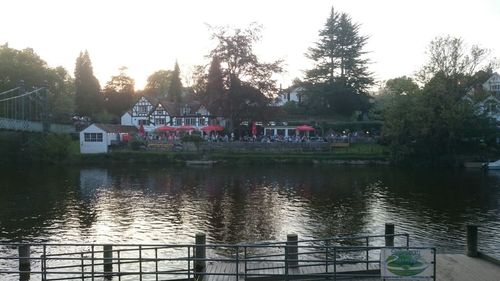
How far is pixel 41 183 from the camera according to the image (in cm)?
4562

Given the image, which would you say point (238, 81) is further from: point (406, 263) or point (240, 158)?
point (406, 263)

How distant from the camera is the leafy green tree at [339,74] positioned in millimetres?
82062

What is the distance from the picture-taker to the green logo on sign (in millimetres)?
11758

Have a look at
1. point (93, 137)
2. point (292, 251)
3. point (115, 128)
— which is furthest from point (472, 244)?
point (115, 128)

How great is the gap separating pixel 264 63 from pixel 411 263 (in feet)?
213

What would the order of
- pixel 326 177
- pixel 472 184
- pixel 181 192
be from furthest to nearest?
pixel 326 177, pixel 472 184, pixel 181 192

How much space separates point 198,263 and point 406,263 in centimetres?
751

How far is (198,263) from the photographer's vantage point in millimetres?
16625

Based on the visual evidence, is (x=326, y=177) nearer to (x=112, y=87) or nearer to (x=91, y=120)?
(x=91, y=120)

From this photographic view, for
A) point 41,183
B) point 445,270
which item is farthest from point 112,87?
point 445,270

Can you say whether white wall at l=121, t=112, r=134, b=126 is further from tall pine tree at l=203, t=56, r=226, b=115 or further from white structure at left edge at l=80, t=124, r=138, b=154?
tall pine tree at l=203, t=56, r=226, b=115

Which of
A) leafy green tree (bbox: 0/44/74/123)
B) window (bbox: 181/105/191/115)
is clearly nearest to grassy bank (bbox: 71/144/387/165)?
leafy green tree (bbox: 0/44/74/123)

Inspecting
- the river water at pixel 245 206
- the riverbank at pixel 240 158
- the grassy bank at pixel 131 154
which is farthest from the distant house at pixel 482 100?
the riverbank at pixel 240 158

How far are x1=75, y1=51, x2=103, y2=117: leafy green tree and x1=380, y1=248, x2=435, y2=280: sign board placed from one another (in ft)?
296
